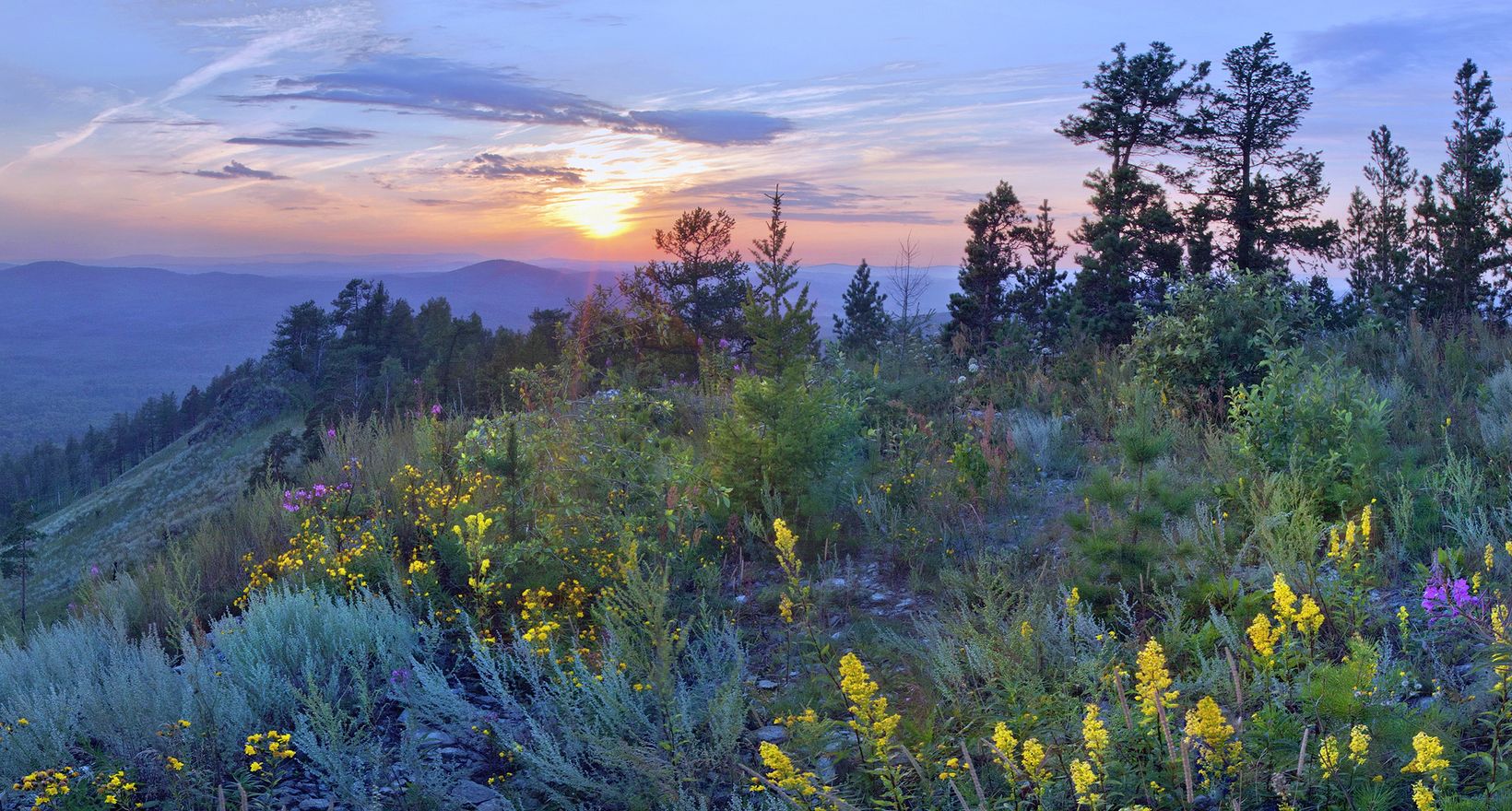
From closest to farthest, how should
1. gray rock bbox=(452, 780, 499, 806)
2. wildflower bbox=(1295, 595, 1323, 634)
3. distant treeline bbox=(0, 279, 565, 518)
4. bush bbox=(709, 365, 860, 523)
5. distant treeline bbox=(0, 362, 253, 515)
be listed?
wildflower bbox=(1295, 595, 1323, 634)
gray rock bbox=(452, 780, 499, 806)
bush bbox=(709, 365, 860, 523)
distant treeline bbox=(0, 279, 565, 518)
distant treeline bbox=(0, 362, 253, 515)

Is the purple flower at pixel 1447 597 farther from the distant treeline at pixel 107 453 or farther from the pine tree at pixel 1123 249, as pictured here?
the distant treeline at pixel 107 453

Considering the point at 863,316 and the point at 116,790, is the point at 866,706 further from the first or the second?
the point at 863,316

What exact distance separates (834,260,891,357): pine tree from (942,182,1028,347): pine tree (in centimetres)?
190

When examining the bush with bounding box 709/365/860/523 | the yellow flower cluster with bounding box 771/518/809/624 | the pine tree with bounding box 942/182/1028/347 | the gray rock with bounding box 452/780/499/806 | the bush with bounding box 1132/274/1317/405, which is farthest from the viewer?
the pine tree with bounding box 942/182/1028/347

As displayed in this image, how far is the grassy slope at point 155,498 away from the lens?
23.6 meters

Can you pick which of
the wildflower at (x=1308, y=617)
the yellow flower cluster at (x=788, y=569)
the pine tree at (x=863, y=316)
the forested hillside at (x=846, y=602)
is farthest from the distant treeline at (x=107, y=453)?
the wildflower at (x=1308, y=617)

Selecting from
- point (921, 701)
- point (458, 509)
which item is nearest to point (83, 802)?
point (458, 509)

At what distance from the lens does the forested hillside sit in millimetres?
2656

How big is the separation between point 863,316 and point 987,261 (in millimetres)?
3826

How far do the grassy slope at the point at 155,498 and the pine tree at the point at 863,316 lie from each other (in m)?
14.6

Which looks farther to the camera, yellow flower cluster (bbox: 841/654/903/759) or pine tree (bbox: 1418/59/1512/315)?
pine tree (bbox: 1418/59/1512/315)

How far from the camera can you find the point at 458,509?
5090 millimetres

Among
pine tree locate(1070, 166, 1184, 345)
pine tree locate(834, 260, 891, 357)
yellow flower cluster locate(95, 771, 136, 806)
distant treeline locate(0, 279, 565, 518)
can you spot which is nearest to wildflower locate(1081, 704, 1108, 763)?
yellow flower cluster locate(95, 771, 136, 806)

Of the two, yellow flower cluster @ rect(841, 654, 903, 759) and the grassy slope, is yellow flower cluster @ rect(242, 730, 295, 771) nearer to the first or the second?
yellow flower cluster @ rect(841, 654, 903, 759)
